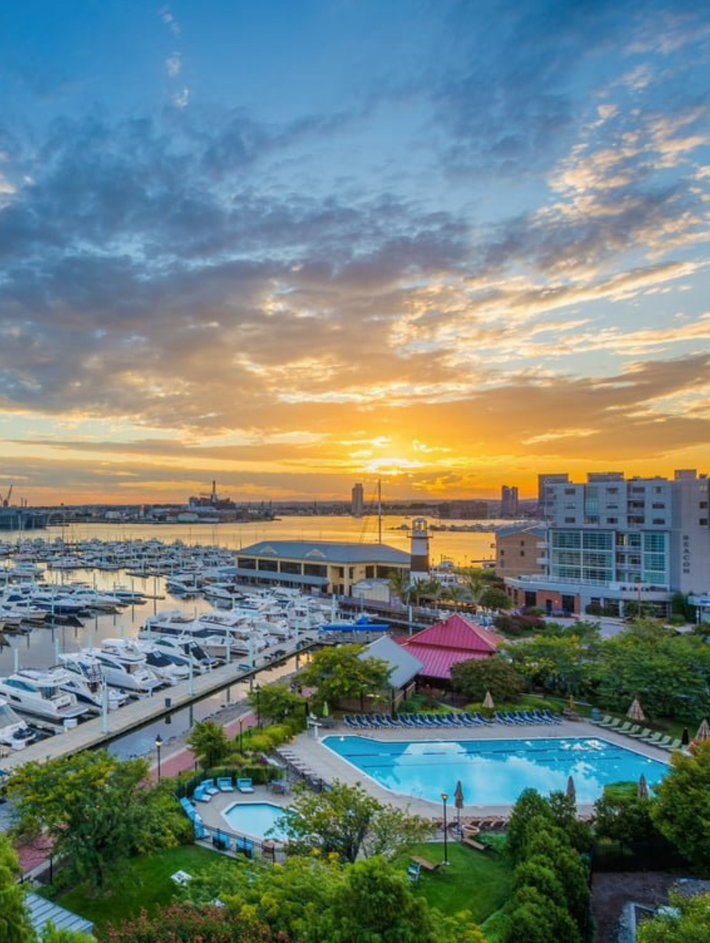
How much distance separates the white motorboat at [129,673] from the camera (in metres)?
33.7

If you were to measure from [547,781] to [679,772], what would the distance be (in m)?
7.90

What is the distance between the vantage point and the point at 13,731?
2519 centimetres

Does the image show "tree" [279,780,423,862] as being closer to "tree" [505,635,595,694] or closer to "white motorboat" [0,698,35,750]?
"white motorboat" [0,698,35,750]

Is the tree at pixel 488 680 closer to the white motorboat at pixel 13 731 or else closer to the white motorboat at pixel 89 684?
the white motorboat at pixel 89 684

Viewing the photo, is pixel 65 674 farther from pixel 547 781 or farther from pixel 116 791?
pixel 547 781

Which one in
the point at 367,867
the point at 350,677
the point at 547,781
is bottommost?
the point at 547,781

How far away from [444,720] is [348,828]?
1392 cm

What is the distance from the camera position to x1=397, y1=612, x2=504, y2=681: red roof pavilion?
31.8 meters

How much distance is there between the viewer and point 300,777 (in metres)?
21.3

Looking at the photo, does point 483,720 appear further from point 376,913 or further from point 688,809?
point 376,913

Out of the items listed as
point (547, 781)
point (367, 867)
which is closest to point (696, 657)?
point (547, 781)

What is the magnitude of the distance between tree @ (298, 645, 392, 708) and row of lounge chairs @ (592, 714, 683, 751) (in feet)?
32.3

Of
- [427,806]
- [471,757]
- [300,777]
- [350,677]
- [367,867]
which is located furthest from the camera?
[350,677]

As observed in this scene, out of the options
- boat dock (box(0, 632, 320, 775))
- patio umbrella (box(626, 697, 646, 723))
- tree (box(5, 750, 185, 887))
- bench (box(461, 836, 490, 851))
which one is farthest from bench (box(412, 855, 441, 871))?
patio umbrella (box(626, 697, 646, 723))
